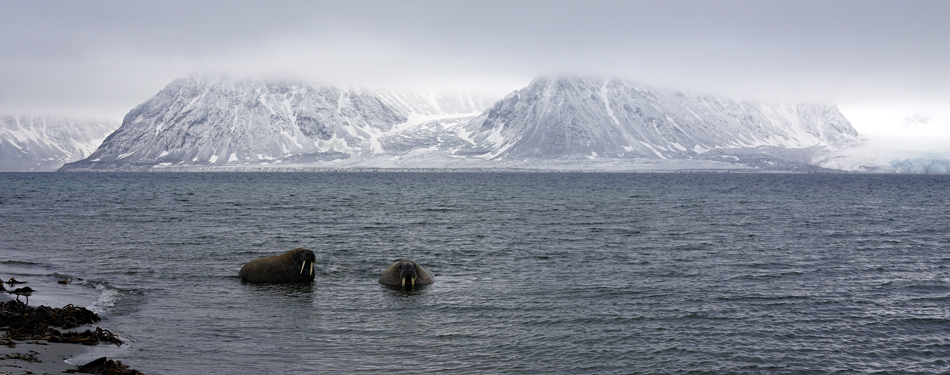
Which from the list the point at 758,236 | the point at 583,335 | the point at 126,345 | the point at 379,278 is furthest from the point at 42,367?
the point at 758,236

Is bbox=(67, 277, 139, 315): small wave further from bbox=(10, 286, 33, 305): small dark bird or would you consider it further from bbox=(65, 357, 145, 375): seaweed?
bbox=(65, 357, 145, 375): seaweed

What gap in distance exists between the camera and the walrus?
27000mm

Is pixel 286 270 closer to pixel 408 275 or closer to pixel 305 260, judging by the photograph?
pixel 305 260

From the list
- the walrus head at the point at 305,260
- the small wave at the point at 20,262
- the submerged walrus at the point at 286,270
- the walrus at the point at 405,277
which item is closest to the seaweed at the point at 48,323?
the submerged walrus at the point at 286,270

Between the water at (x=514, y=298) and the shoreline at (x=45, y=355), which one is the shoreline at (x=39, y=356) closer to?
the shoreline at (x=45, y=355)

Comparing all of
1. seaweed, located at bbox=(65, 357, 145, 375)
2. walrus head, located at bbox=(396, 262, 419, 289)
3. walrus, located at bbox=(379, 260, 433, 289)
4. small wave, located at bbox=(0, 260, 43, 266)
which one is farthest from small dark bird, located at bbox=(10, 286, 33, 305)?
walrus head, located at bbox=(396, 262, 419, 289)

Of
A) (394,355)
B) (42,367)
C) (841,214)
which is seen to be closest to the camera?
(42,367)

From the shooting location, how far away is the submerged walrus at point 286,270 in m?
28.3

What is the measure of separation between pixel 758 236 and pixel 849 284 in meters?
19.7

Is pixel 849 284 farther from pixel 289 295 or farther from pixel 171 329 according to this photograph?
pixel 171 329

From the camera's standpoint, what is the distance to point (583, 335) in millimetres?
19812

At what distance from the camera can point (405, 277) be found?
27.0 metres

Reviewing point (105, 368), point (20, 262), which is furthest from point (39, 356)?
point (20, 262)

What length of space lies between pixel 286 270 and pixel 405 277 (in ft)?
17.1
